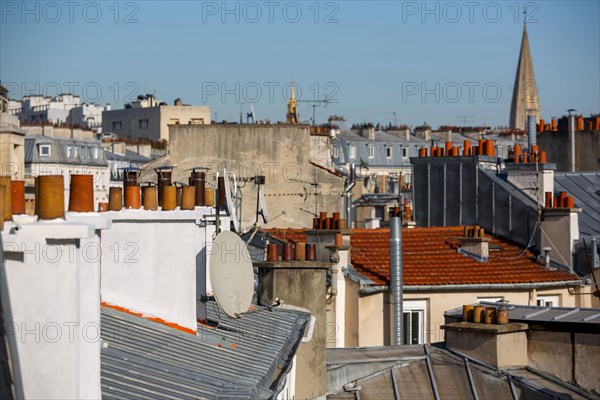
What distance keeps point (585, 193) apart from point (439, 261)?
784 cm

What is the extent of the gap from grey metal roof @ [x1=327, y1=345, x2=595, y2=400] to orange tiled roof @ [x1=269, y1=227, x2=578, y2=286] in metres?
7.99

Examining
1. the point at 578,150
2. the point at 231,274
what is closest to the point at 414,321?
the point at 231,274

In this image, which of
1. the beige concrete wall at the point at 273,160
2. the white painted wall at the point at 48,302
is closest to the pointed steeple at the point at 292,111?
the beige concrete wall at the point at 273,160

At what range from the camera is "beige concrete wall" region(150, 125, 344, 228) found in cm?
4162

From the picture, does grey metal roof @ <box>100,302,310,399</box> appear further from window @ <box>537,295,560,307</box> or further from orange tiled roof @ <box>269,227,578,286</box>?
window @ <box>537,295,560,307</box>

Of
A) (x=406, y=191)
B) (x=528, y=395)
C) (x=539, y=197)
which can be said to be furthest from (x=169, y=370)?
(x=406, y=191)

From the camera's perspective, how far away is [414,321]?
2577cm

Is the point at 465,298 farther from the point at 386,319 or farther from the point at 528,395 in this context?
the point at 528,395

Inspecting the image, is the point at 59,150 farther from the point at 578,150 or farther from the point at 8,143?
the point at 8,143

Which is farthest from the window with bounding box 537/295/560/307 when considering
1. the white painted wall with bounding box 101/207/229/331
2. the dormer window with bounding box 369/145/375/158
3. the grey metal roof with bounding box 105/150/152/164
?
the dormer window with bounding box 369/145/375/158

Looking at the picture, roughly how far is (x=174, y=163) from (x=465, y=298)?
17.5 meters

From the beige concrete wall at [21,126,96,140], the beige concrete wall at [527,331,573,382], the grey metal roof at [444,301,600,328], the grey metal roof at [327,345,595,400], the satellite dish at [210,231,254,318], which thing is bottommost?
the grey metal roof at [327,345,595,400]

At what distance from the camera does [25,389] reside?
7.23m

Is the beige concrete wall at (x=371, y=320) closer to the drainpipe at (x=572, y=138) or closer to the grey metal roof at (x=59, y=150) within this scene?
the drainpipe at (x=572, y=138)
